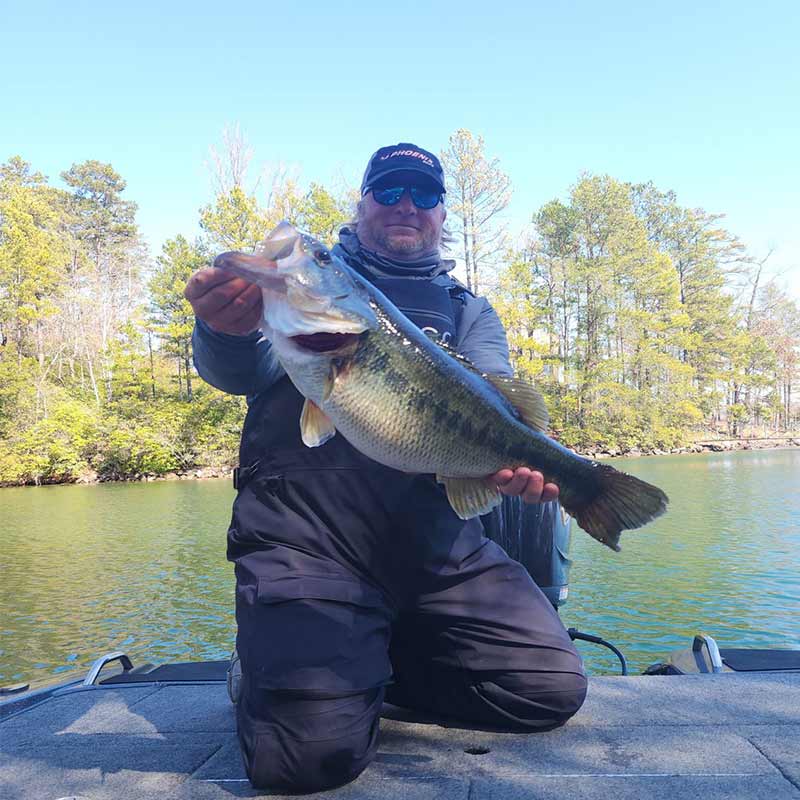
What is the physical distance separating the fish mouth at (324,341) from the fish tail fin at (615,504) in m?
1.08

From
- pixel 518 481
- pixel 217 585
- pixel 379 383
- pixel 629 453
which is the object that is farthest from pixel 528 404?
pixel 629 453

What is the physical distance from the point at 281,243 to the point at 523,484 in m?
1.29

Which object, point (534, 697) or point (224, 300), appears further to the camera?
point (534, 697)

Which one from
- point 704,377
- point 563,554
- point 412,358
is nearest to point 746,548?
point 563,554

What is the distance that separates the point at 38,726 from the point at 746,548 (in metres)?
11.7

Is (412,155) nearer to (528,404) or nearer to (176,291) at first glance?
(528,404)

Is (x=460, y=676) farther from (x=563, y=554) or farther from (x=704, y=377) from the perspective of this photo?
Answer: (x=704, y=377)

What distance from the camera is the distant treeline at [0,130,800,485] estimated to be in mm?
30953

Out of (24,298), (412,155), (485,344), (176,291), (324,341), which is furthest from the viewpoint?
(176,291)

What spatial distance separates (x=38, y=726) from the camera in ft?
9.44

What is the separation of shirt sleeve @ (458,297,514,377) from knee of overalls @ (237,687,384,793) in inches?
62.0

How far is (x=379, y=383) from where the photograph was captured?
2301 mm

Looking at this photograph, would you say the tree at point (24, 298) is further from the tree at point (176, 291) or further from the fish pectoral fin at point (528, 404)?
the fish pectoral fin at point (528, 404)

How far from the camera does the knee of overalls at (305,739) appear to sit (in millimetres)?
2203
